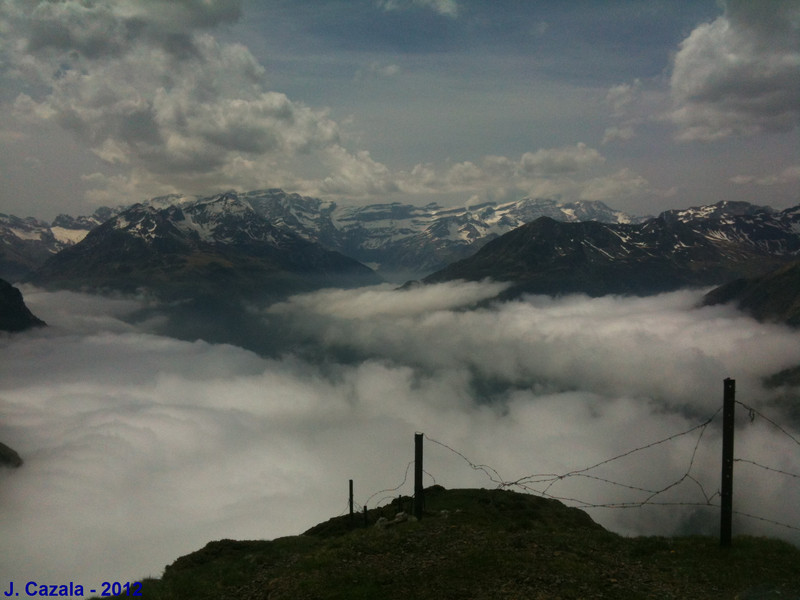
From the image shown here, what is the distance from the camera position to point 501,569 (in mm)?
26656

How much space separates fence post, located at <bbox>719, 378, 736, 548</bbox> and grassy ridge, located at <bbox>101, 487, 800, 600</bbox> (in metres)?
1.33

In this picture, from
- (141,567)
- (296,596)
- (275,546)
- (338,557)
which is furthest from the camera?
(141,567)

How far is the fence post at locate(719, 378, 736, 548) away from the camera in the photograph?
2641cm

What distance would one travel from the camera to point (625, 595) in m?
23.3

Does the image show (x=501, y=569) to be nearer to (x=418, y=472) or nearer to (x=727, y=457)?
(x=418, y=472)

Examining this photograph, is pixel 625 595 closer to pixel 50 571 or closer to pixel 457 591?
pixel 457 591

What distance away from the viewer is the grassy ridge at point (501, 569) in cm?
2425

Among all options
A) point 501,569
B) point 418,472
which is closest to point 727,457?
point 501,569

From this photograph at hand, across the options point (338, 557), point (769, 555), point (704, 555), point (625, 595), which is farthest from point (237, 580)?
point (769, 555)

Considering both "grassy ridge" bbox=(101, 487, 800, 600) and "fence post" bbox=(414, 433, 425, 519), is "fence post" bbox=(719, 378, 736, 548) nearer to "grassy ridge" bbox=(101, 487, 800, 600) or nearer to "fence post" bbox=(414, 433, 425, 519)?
"grassy ridge" bbox=(101, 487, 800, 600)

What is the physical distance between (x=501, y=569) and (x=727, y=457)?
1510 centimetres

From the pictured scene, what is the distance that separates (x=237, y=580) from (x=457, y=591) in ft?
49.6

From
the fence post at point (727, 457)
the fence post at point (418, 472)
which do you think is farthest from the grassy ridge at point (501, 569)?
the fence post at point (418, 472)

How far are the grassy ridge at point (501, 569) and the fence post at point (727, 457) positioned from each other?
133 cm
